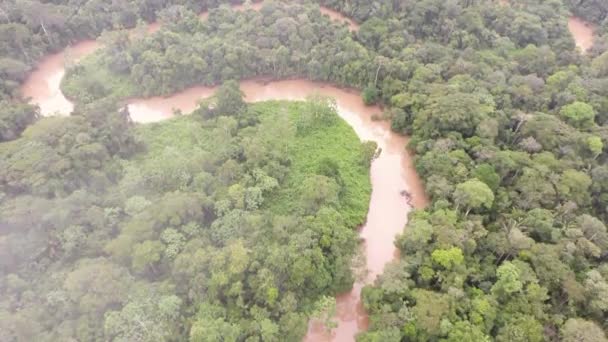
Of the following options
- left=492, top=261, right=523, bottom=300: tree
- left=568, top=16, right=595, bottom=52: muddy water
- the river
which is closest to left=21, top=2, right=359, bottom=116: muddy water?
the river

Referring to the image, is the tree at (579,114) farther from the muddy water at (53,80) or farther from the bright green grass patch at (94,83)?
the bright green grass patch at (94,83)

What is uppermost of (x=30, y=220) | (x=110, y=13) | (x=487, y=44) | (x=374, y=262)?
(x=487, y=44)

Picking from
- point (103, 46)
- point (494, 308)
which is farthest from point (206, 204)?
point (103, 46)

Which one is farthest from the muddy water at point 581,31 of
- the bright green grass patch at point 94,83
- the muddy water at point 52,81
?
the muddy water at point 52,81

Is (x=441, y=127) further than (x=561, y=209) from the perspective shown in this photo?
Yes

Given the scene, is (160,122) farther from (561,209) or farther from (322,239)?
(561,209)

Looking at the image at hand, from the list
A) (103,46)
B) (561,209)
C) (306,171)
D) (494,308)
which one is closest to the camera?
(494,308)

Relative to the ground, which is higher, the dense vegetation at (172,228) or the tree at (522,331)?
the tree at (522,331)
